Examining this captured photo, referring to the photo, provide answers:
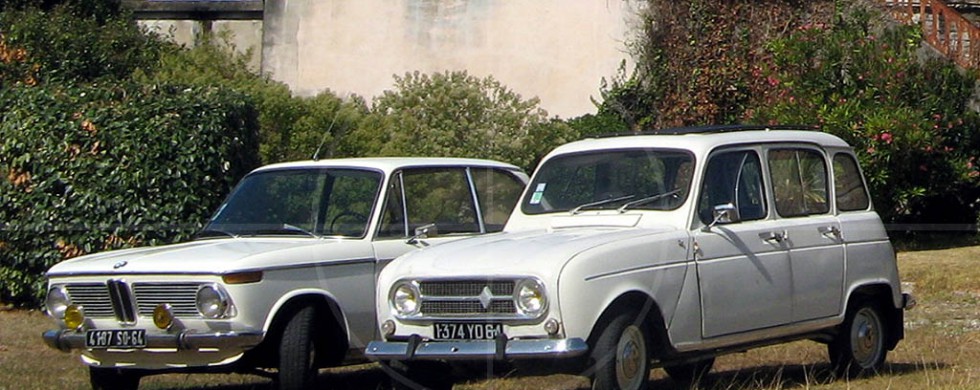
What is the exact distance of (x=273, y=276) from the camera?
363 inches

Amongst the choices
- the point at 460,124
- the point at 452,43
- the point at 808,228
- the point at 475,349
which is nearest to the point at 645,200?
the point at 808,228

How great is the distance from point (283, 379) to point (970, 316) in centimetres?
733

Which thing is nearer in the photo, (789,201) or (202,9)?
(789,201)

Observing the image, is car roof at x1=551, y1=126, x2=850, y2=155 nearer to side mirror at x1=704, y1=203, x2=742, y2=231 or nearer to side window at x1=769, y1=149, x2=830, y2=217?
side window at x1=769, y1=149, x2=830, y2=217

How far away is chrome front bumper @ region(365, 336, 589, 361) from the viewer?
309 inches

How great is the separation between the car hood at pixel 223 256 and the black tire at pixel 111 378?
726 millimetres

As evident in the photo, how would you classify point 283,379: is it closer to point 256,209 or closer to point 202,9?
point 256,209

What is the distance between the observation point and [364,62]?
24312 mm

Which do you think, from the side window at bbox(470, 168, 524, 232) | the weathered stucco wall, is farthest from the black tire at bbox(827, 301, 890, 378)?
the weathered stucco wall

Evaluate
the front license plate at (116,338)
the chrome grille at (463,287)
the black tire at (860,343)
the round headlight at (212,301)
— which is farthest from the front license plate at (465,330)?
the black tire at (860,343)

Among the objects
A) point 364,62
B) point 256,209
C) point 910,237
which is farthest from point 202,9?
point 256,209

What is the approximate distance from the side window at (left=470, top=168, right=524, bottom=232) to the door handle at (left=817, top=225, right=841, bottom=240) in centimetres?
230

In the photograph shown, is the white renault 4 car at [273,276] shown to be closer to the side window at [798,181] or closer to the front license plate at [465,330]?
the front license plate at [465,330]

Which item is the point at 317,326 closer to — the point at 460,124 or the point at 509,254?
the point at 509,254
